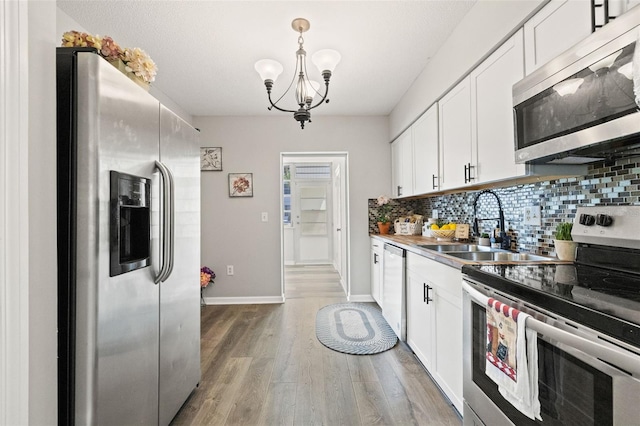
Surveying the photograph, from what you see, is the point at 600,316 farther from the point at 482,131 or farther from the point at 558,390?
the point at 482,131

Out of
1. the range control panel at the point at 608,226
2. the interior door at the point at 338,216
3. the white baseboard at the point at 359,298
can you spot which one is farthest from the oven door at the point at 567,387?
the interior door at the point at 338,216

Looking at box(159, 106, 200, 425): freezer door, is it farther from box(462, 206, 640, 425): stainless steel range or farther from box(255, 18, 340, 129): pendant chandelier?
box(462, 206, 640, 425): stainless steel range

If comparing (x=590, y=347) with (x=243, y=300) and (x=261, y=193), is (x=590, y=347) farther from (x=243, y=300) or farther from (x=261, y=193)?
(x=243, y=300)

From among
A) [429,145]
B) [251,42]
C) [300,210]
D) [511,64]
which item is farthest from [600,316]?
[300,210]

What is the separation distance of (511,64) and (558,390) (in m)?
1.54

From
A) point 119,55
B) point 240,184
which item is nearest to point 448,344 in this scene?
point 119,55

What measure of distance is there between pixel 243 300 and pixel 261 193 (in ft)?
4.62

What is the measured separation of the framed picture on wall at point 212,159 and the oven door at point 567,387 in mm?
3544

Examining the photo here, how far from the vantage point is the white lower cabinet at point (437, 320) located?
1.72 metres

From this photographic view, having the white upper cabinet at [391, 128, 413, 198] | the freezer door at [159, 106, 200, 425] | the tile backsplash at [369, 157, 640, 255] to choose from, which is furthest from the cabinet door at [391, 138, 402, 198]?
the freezer door at [159, 106, 200, 425]

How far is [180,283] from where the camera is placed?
68.0 inches

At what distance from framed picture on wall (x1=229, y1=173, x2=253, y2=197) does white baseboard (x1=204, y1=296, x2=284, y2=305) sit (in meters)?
1.34

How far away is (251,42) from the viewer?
2385 millimetres

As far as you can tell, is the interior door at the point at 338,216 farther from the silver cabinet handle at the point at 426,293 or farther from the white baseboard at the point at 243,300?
the silver cabinet handle at the point at 426,293
